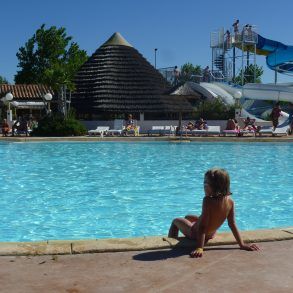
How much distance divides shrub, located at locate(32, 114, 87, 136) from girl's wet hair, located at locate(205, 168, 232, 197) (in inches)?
739

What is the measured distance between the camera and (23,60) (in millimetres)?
39500

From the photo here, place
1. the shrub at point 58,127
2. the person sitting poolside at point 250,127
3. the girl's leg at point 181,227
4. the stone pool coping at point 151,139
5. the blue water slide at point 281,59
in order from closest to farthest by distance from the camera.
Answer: the girl's leg at point 181,227 → the stone pool coping at point 151,139 → the person sitting poolside at point 250,127 → the shrub at point 58,127 → the blue water slide at point 281,59

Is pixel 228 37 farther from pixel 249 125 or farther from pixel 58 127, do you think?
pixel 58 127

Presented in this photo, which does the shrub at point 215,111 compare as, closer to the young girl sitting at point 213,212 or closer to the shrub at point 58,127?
the shrub at point 58,127

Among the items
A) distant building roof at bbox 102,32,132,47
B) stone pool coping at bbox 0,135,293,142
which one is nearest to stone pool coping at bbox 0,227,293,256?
stone pool coping at bbox 0,135,293,142

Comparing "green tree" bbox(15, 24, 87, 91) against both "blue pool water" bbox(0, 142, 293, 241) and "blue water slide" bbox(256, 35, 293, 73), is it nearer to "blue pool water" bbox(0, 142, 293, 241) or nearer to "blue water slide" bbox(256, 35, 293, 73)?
"blue water slide" bbox(256, 35, 293, 73)

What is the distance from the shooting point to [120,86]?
28.6m

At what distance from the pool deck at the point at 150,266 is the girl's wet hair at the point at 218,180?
47cm

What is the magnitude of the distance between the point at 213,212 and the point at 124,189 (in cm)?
556

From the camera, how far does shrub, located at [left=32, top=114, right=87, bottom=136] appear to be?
72.3ft

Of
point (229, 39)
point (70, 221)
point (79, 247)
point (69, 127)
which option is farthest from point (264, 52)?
point (79, 247)

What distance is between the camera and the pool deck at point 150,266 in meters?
3.03

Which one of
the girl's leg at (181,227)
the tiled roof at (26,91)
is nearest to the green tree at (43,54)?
the tiled roof at (26,91)

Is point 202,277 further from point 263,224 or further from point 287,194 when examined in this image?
point 287,194
